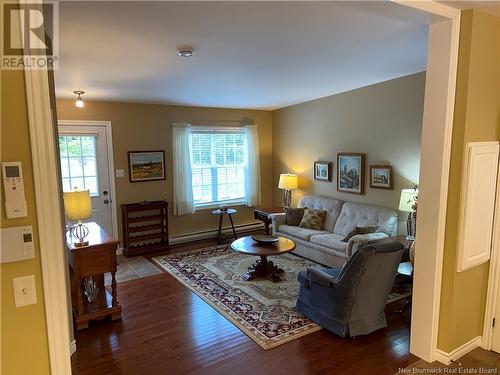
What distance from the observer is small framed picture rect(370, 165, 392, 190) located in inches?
179

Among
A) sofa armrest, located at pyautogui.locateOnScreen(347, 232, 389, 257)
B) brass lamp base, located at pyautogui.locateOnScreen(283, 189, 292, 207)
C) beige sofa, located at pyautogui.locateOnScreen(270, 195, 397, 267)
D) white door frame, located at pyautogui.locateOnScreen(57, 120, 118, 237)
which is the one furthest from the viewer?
brass lamp base, located at pyautogui.locateOnScreen(283, 189, 292, 207)

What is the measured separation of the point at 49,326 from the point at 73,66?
9.09 feet

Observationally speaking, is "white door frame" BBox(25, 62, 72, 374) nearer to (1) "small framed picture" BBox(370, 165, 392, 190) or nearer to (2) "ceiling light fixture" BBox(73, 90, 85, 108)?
(2) "ceiling light fixture" BBox(73, 90, 85, 108)

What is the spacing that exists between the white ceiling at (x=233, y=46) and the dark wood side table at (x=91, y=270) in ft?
5.52

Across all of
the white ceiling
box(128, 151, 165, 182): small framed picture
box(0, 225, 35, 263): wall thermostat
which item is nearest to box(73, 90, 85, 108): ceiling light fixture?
the white ceiling

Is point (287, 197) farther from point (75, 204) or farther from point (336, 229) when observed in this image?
point (75, 204)

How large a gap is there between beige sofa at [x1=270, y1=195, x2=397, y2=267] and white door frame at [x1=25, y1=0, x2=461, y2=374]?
150 centimetres

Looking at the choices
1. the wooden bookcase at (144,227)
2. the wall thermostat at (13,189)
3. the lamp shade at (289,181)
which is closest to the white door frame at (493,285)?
the wall thermostat at (13,189)

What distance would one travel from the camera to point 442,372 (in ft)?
7.93

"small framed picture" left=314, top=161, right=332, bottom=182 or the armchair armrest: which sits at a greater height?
"small framed picture" left=314, top=161, right=332, bottom=182

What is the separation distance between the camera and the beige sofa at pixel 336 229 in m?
4.34

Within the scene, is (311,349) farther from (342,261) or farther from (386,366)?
→ (342,261)

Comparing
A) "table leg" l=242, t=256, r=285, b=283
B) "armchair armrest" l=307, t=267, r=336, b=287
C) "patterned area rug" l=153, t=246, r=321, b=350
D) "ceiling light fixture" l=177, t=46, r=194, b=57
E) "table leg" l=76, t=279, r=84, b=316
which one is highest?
"ceiling light fixture" l=177, t=46, r=194, b=57

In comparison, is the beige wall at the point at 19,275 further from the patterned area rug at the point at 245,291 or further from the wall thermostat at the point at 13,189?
the patterned area rug at the point at 245,291
